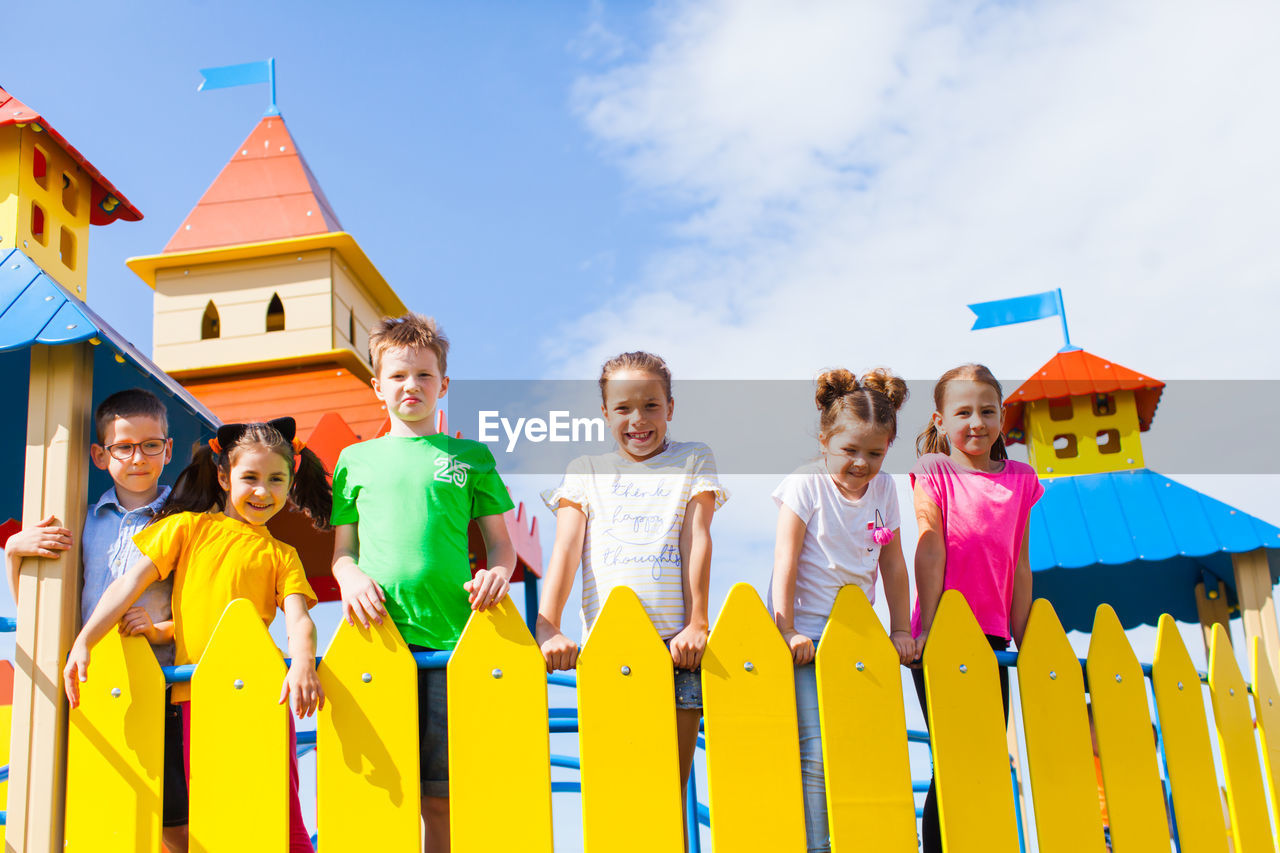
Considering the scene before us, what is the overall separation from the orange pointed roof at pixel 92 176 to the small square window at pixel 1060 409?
6.72 meters

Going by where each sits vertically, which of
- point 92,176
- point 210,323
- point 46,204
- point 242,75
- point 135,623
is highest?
point 242,75

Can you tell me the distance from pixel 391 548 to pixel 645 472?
2.88ft

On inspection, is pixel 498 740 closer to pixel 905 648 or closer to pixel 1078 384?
pixel 905 648

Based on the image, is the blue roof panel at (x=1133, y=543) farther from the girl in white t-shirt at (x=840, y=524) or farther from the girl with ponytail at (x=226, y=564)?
the girl with ponytail at (x=226, y=564)

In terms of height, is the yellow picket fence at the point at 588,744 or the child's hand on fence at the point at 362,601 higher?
the child's hand on fence at the point at 362,601

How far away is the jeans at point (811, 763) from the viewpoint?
10.4ft

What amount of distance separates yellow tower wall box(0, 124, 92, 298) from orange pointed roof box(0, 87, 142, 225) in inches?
1.2

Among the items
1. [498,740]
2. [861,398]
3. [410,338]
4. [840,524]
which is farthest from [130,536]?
[861,398]

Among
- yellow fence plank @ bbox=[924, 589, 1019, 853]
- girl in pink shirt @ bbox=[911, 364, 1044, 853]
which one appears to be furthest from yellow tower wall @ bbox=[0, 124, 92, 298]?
yellow fence plank @ bbox=[924, 589, 1019, 853]

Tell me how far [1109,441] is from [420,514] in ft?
22.2

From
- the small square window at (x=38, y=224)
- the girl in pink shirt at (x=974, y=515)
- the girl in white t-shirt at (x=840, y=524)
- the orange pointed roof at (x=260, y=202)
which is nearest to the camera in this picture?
the girl in white t-shirt at (x=840, y=524)

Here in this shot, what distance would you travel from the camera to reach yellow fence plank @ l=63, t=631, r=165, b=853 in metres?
3.09

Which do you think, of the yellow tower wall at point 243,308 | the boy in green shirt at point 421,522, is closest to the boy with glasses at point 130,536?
the boy in green shirt at point 421,522

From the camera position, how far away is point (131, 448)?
3.71 m
